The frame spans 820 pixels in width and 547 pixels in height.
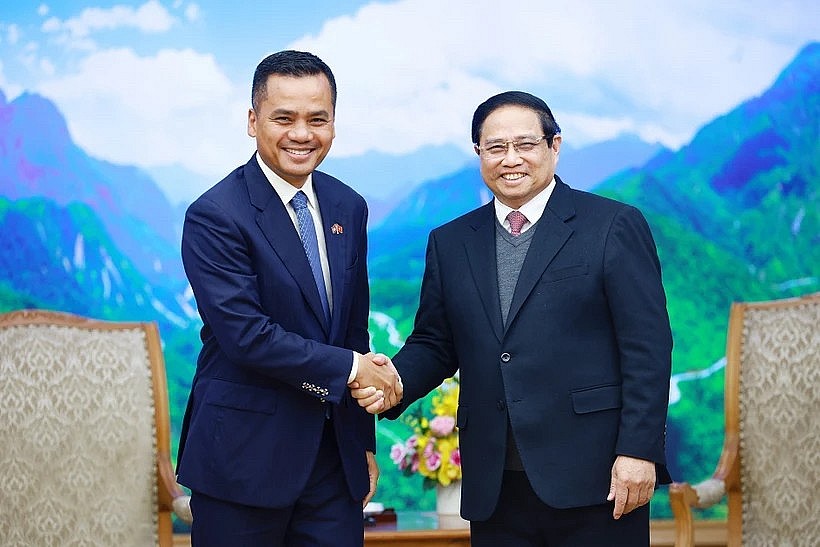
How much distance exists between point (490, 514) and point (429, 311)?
512mm

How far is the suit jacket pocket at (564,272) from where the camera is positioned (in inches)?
88.8

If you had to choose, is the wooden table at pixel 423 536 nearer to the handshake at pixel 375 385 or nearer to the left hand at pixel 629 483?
the handshake at pixel 375 385

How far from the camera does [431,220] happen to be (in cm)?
441

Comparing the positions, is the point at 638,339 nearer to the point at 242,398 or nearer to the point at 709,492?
the point at 242,398

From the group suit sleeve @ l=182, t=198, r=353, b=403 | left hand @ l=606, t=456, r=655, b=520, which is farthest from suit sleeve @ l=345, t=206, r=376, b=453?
left hand @ l=606, t=456, r=655, b=520

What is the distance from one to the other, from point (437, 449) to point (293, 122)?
1.28 m

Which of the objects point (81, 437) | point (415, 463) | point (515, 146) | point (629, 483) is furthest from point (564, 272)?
point (81, 437)

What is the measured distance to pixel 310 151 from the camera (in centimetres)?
231

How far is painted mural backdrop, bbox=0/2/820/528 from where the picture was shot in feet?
14.3

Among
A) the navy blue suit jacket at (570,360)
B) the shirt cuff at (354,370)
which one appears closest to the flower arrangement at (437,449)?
the navy blue suit jacket at (570,360)

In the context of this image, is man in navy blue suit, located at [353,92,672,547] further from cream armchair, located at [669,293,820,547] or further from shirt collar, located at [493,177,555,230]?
cream armchair, located at [669,293,820,547]

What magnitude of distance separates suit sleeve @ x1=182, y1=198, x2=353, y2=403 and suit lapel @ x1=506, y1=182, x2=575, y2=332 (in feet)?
1.24

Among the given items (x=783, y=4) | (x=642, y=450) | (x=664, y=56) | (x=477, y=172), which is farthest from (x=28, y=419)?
(x=783, y=4)

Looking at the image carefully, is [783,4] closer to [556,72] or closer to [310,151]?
[556,72]
